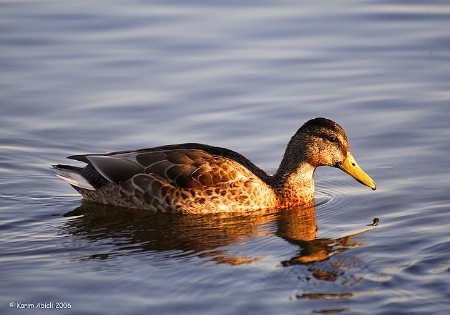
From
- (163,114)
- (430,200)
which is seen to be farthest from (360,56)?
(430,200)

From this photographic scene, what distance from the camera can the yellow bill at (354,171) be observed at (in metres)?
11.7

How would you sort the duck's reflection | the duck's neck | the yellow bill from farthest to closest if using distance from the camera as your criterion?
1. the duck's neck
2. the yellow bill
3. the duck's reflection

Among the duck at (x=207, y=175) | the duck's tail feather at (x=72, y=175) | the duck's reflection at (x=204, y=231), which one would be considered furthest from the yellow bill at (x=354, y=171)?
the duck's tail feather at (x=72, y=175)

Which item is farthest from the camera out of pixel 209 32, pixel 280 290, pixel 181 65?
pixel 209 32

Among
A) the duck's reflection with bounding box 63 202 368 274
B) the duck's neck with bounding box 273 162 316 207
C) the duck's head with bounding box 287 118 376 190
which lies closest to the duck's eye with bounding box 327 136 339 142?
the duck's head with bounding box 287 118 376 190

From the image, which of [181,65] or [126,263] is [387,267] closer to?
[126,263]

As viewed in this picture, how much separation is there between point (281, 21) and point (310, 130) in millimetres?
5310

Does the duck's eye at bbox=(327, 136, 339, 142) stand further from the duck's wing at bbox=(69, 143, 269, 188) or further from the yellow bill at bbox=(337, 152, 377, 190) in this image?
the duck's wing at bbox=(69, 143, 269, 188)

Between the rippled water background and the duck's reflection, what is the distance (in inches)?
1.3

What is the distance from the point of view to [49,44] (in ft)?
53.4

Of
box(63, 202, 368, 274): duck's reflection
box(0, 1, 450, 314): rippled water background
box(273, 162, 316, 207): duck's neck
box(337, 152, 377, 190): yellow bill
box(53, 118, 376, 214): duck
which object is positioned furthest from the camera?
box(273, 162, 316, 207): duck's neck

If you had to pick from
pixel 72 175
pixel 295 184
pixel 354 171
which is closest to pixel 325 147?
pixel 354 171

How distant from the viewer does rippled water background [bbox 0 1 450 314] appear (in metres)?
8.84

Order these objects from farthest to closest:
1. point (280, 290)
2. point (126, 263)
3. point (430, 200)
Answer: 1. point (430, 200)
2. point (126, 263)
3. point (280, 290)
